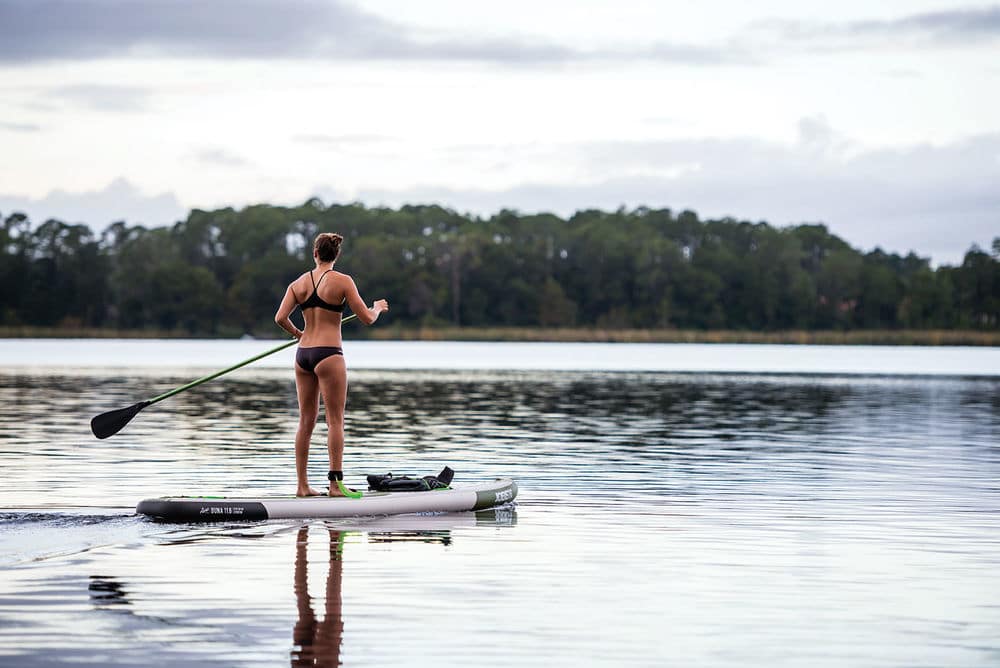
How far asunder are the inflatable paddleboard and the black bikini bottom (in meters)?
1.24

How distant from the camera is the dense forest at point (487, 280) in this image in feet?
516

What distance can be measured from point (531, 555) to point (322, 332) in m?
2.84

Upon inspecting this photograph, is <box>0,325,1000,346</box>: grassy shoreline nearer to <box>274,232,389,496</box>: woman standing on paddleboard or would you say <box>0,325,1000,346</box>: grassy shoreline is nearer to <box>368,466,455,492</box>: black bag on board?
<box>368,466,455,492</box>: black bag on board

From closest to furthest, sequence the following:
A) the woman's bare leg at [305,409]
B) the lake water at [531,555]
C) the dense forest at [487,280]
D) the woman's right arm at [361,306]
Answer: the lake water at [531,555]
the woman's right arm at [361,306]
the woman's bare leg at [305,409]
the dense forest at [487,280]

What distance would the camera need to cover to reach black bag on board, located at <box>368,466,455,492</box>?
14383 millimetres

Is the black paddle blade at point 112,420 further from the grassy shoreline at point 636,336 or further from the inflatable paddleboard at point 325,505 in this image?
the grassy shoreline at point 636,336

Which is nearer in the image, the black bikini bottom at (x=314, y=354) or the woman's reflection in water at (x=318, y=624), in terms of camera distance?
the woman's reflection in water at (x=318, y=624)

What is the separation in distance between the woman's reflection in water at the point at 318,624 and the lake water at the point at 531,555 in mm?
25

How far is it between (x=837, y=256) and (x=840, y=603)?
554 feet

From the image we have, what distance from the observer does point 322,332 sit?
13320 mm

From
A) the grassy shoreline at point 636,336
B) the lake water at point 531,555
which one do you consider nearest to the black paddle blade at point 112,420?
the lake water at point 531,555

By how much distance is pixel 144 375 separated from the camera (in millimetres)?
50844

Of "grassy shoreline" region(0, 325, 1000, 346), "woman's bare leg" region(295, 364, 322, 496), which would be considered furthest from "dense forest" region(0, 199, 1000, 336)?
"woman's bare leg" region(295, 364, 322, 496)

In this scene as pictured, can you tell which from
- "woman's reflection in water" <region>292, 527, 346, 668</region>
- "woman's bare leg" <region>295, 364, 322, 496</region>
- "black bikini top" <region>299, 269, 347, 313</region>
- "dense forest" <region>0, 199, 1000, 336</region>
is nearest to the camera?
"woman's reflection in water" <region>292, 527, 346, 668</region>
